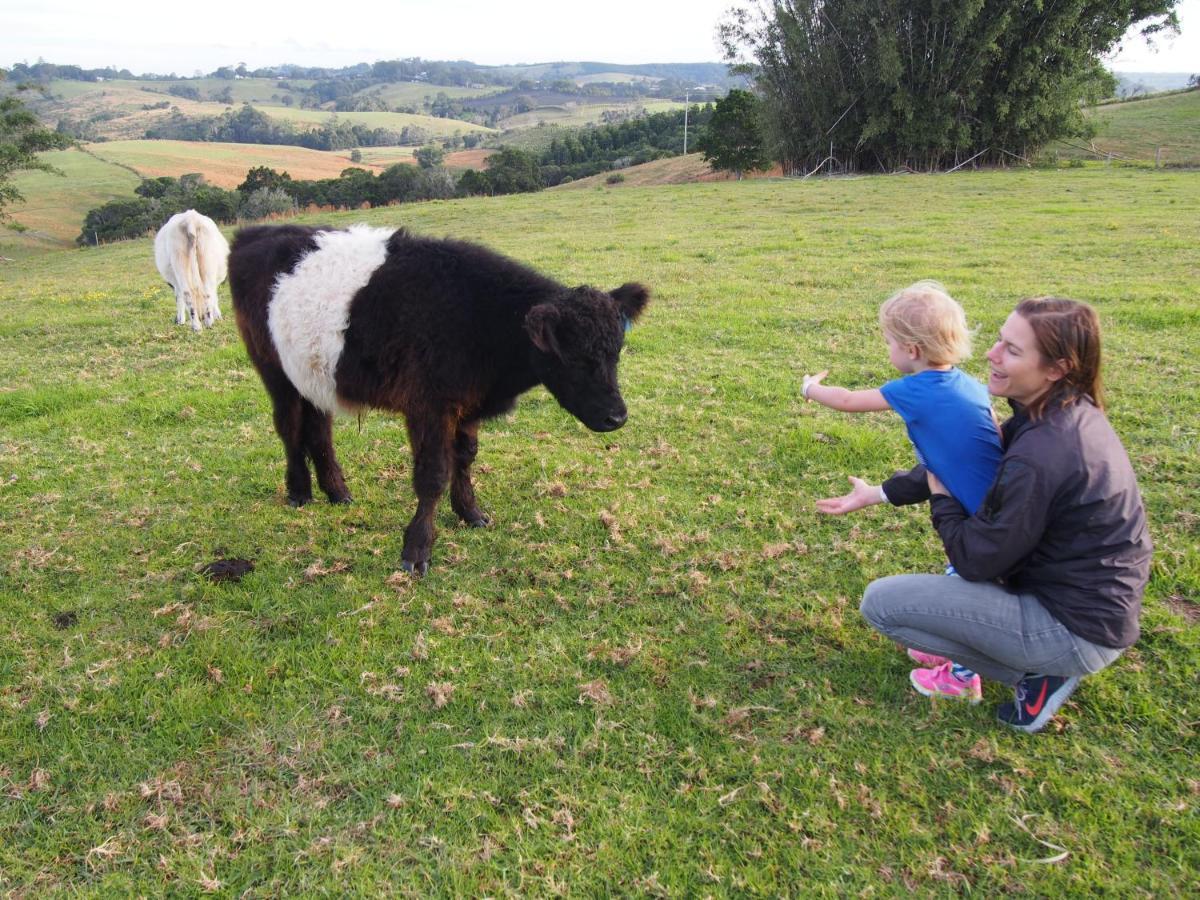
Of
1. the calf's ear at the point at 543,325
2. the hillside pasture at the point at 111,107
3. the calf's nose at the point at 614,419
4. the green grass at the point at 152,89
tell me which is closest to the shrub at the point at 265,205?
the calf's ear at the point at 543,325

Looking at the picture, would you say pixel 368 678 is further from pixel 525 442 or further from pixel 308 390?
pixel 525 442

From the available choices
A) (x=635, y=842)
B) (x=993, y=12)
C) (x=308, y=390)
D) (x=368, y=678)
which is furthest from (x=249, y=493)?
(x=993, y=12)

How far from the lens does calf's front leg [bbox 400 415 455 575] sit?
→ 493cm

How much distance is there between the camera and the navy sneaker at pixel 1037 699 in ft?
10.7

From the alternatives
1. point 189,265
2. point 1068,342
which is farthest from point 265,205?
point 1068,342

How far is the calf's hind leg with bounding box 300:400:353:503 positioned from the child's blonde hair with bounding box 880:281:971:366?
4.40 m

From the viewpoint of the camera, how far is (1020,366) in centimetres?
308

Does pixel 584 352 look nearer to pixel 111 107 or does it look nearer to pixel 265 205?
pixel 265 205

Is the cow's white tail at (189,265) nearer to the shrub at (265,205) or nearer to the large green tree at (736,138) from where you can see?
the large green tree at (736,138)

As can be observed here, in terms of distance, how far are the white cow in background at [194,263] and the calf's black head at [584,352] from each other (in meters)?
9.76

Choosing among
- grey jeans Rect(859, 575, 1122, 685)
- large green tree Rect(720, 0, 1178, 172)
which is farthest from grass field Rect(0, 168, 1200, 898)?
large green tree Rect(720, 0, 1178, 172)

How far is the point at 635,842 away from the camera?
2947 mm

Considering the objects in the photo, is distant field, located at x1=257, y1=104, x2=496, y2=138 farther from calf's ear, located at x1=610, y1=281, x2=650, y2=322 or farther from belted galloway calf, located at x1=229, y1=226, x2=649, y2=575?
calf's ear, located at x1=610, y1=281, x2=650, y2=322

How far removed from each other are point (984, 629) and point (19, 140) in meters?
48.9
